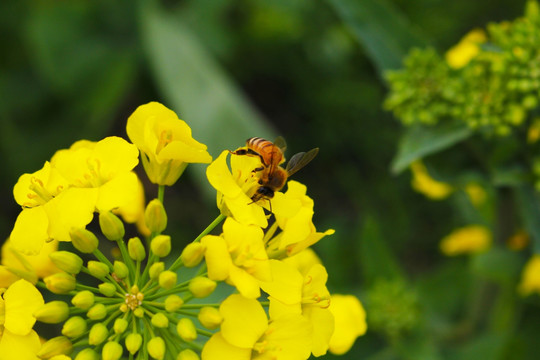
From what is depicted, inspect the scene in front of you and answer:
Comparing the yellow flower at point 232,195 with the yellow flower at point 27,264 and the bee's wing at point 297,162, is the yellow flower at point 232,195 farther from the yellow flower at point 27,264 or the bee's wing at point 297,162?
the yellow flower at point 27,264

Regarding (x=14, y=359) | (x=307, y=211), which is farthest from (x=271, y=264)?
(x=14, y=359)

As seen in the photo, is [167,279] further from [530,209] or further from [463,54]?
[463,54]

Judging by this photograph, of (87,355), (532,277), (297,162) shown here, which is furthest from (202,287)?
(532,277)

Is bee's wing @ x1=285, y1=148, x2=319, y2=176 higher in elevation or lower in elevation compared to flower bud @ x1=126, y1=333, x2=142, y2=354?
higher

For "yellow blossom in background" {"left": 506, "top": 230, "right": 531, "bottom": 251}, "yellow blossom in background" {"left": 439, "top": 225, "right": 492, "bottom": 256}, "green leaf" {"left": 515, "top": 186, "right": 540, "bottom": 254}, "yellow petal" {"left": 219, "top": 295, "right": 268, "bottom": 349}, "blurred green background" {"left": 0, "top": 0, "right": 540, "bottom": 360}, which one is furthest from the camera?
"blurred green background" {"left": 0, "top": 0, "right": 540, "bottom": 360}

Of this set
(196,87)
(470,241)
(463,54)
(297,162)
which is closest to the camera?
(297,162)

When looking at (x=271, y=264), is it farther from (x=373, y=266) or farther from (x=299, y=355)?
(x=373, y=266)

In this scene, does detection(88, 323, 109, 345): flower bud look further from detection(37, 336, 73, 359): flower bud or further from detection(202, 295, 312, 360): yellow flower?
detection(202, 295, 312, 360): yellow flower

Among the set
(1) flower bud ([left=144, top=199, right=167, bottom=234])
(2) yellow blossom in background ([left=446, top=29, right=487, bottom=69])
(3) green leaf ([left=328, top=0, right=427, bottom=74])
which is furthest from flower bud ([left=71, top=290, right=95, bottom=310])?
(2) yellow blossom in background ([left=446, top=29, right=487, bottom=69])
